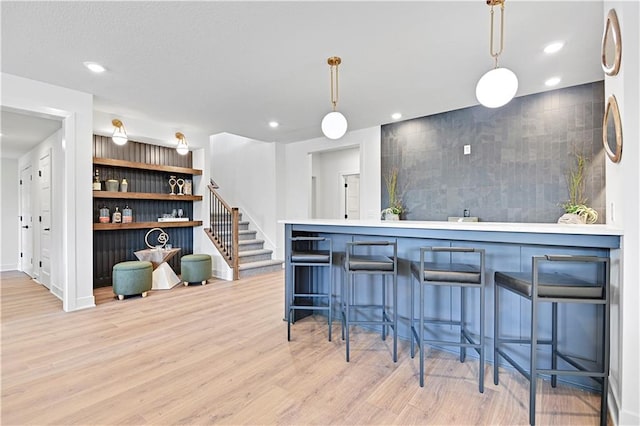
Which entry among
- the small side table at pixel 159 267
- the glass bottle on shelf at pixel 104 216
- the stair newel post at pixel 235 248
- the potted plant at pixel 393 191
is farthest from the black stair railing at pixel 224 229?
the potted plant at pixel 393 191

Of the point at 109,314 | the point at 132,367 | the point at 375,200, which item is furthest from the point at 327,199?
the point at 132,367

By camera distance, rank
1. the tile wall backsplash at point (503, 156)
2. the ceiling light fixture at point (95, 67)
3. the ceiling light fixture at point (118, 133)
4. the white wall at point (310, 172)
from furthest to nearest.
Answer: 1. the white wall at point (310, 172)
2. the ceiling light fixture at point (118, 133)
3. the tile wall backsplash at point (503, 156)
4. the ceiling light fixture at point (95, 67)

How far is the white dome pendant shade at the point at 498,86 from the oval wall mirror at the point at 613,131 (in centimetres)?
56

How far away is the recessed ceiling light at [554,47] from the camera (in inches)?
107

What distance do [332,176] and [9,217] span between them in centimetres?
709

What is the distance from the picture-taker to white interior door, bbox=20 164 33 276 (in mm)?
5785

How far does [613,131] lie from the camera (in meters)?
1.91

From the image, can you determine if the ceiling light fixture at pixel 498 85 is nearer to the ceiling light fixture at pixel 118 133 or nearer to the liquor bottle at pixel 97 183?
the ceiling light fixture at pixel 118 133

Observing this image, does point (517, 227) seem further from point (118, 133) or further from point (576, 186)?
point (118, 133)

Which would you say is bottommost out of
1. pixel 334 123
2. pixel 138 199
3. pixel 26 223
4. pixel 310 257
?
pixel 310 257

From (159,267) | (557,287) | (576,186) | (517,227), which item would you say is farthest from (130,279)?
(576,186)

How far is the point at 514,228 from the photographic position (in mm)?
1938

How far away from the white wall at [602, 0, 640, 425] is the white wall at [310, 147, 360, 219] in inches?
236

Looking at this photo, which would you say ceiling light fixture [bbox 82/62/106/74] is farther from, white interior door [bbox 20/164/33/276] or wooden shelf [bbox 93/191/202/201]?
white interior door [bbox 20/164/33/276]
